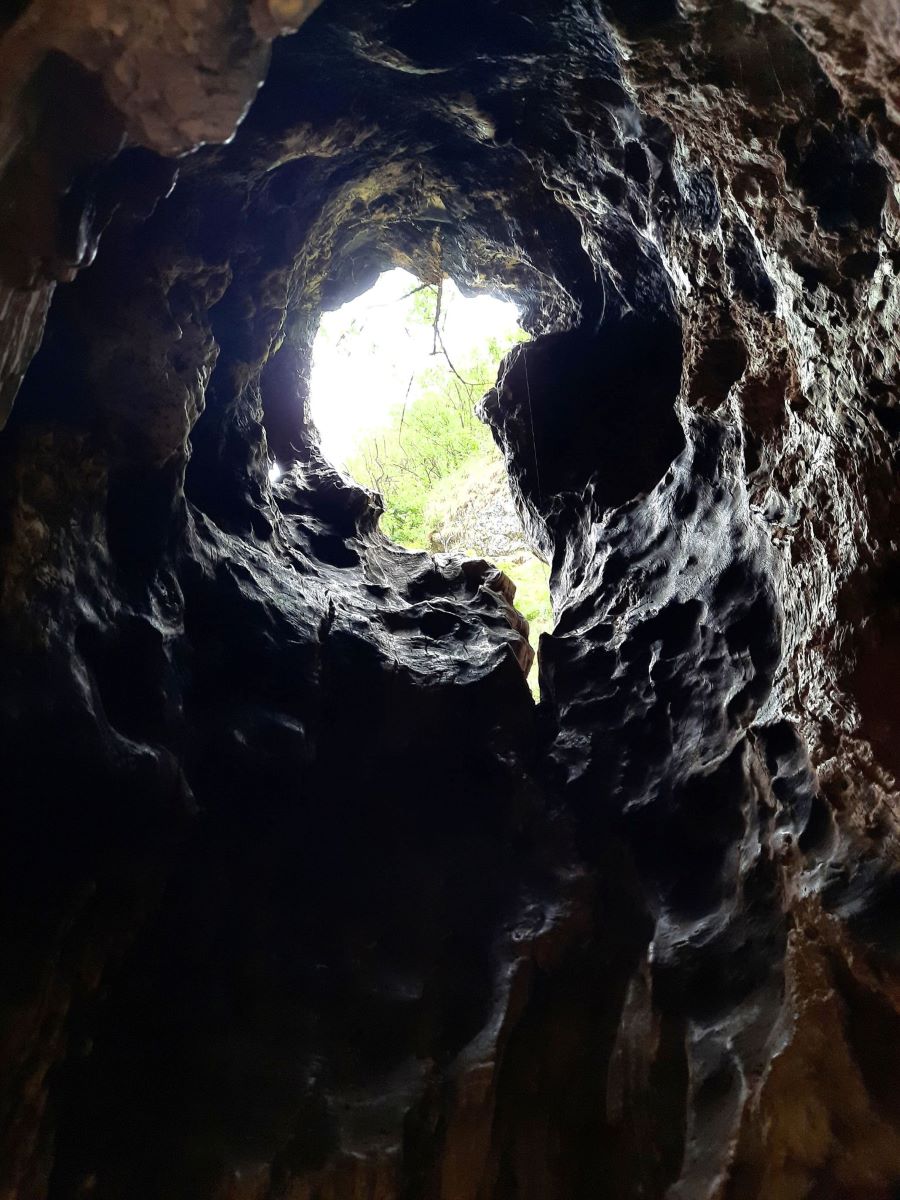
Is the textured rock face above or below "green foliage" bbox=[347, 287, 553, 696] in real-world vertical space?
below

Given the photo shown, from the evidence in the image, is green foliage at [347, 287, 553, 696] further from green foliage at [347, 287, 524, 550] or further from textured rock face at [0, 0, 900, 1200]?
textured rock face at [0, 0, 900, 1200]

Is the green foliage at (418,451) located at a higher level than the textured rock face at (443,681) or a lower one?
higher

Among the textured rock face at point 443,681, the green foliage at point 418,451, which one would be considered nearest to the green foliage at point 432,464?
the green foliage at point 418,451

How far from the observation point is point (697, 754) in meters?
5.09

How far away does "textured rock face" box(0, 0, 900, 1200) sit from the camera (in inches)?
122

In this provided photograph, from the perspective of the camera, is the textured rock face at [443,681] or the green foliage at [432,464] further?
the green foliage at [432,464]

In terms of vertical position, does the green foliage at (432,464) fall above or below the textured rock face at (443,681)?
above

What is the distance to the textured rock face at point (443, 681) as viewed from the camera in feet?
10.2

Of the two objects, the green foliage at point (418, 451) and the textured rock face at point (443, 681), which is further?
the green foliage at point (418, 451)

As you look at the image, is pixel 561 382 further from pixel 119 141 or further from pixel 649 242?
pixel 119 141

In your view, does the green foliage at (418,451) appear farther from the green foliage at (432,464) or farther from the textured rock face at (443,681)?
the textured rock face at (443,681)

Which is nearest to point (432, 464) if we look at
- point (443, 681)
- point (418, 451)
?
point (418, 451)

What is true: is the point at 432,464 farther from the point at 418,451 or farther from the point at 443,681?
the point at 443,681

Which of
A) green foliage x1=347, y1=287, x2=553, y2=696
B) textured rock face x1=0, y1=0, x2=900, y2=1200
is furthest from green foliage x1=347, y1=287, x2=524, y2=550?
textured rock face x1=0, y1=0, x2=900, y2=1200
